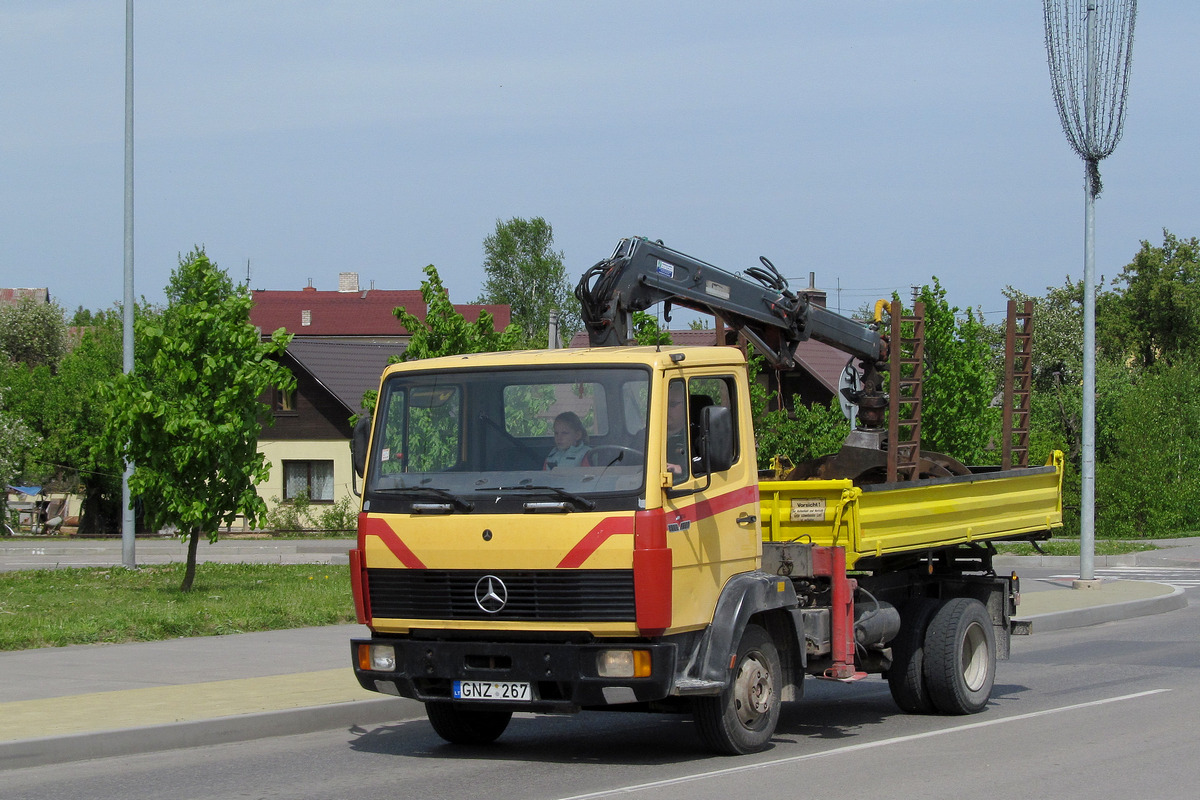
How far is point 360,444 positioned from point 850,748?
150 inches

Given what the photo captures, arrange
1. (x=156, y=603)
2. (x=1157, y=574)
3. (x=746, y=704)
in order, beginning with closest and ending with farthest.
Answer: (x=746, y=704) → (x=156, y=603) → (x=1157, y=574)

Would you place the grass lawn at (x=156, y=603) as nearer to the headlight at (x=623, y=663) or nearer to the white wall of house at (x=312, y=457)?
the headlight at (x=623, y=663)

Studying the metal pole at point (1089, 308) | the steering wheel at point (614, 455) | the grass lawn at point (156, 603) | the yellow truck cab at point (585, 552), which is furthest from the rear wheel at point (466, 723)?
the metal pole at point (1089, 308)

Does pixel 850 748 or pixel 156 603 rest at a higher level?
pixel 850 748

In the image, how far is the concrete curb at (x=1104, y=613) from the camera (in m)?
17.8

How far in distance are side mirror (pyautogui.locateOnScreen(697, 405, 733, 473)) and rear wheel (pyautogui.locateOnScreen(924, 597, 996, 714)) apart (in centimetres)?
338

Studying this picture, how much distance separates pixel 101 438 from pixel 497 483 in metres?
14.3

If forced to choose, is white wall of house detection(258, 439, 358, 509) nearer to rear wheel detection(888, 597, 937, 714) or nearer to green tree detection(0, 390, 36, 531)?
green tree detection(0, 390, 36, 531)

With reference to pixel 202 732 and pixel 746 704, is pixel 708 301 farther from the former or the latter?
pixel 202 732

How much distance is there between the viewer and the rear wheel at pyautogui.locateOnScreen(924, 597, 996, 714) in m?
11.0

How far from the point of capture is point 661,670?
26.9 feet

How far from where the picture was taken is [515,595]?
8406 mm

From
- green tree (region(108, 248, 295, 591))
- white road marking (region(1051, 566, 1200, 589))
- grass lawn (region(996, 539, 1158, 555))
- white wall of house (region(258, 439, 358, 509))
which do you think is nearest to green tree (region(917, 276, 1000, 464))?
grass lawn (region(996, 539, 1158, 555))

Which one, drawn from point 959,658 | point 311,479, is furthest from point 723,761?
point 311,479
